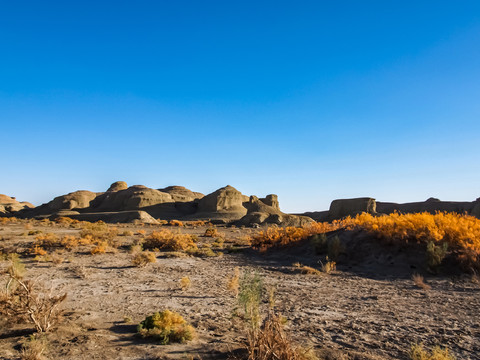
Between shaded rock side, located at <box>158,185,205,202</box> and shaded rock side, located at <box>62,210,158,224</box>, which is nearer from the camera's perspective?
shaded rock side, located at <box>62,210,158,224</box>

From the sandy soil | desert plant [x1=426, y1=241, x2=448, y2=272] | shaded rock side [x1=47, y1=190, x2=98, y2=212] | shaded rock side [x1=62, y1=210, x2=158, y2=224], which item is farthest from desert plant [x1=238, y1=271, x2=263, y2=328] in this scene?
shaded rock side [x1=47, y1=190, x2=98, y2=212]

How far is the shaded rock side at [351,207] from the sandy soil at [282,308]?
137 ft

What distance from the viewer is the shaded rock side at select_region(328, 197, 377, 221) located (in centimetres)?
5194

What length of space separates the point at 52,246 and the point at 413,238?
1656 centimetres

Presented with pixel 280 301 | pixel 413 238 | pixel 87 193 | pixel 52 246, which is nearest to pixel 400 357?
pixel 280 301

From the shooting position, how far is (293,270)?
38.4 feet

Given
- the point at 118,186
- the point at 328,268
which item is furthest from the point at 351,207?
the point at 118,186


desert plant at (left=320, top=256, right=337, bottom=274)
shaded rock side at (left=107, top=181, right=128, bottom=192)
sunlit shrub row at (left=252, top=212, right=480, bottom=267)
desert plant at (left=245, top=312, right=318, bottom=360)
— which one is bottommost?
desert plant at (left=320, top=256, right=337, bottom=274)

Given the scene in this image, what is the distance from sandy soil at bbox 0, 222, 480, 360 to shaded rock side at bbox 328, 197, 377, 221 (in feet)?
137

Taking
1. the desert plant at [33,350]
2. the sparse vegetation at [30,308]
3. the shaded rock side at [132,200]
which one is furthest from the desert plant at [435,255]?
the shaded rock side at [132,200]

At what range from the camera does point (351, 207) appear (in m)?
53.3

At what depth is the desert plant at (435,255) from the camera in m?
10.5

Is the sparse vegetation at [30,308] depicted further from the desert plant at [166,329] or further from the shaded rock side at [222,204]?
the shaded rock side at [222,204]

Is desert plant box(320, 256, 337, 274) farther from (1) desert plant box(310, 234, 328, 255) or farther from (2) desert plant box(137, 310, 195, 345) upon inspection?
(2) desert plant box(137, 310, 195, 345)
